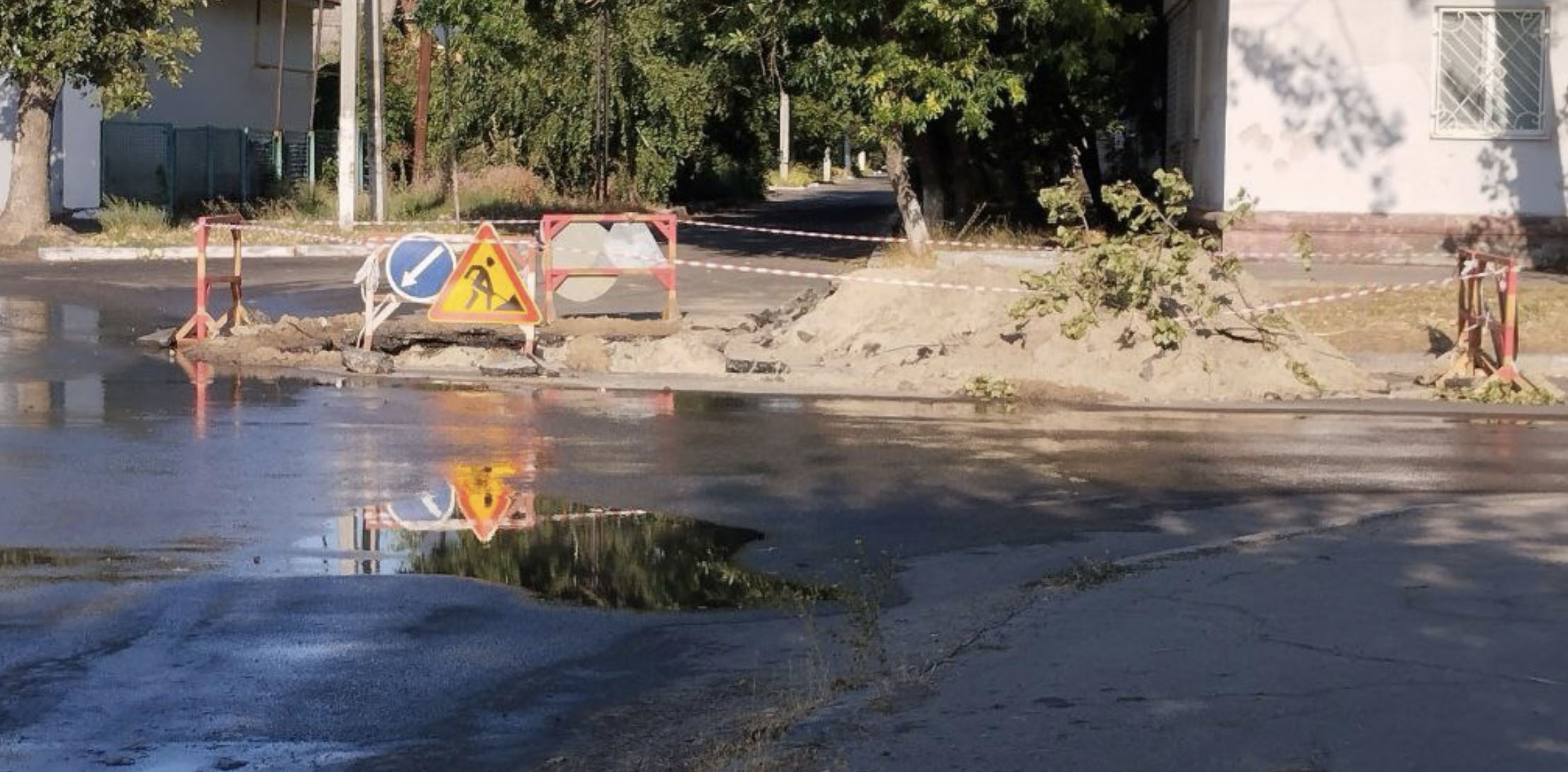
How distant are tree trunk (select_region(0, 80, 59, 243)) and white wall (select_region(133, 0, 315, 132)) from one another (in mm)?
7782

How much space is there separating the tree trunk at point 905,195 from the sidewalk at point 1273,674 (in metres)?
17.9

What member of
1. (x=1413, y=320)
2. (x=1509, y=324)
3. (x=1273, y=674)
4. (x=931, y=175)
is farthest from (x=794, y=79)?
(x=1273, y=674)

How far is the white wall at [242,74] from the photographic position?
4306 centimetres

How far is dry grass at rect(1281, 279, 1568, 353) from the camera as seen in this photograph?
18875 mm

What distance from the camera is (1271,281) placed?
23.0m

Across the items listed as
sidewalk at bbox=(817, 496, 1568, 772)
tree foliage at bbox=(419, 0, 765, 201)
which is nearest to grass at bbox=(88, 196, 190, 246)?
tree foliage at bbox=(419, 0, 765, 201)

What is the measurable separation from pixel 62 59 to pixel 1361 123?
19.3 m

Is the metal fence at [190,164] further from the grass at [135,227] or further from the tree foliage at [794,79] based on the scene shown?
the tree foliage at [794,79]

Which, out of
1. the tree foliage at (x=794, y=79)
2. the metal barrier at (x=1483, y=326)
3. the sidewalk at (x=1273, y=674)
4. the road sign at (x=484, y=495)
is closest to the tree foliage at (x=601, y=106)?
the tree foliage at (x=794, y=79)

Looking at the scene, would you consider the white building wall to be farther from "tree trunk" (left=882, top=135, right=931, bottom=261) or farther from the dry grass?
the dry grass

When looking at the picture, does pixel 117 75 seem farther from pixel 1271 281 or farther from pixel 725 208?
pixel 725 208

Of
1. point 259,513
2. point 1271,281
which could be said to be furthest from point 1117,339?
point 259,513

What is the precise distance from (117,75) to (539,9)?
824 centimetres

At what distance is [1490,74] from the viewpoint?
81.1 ft
